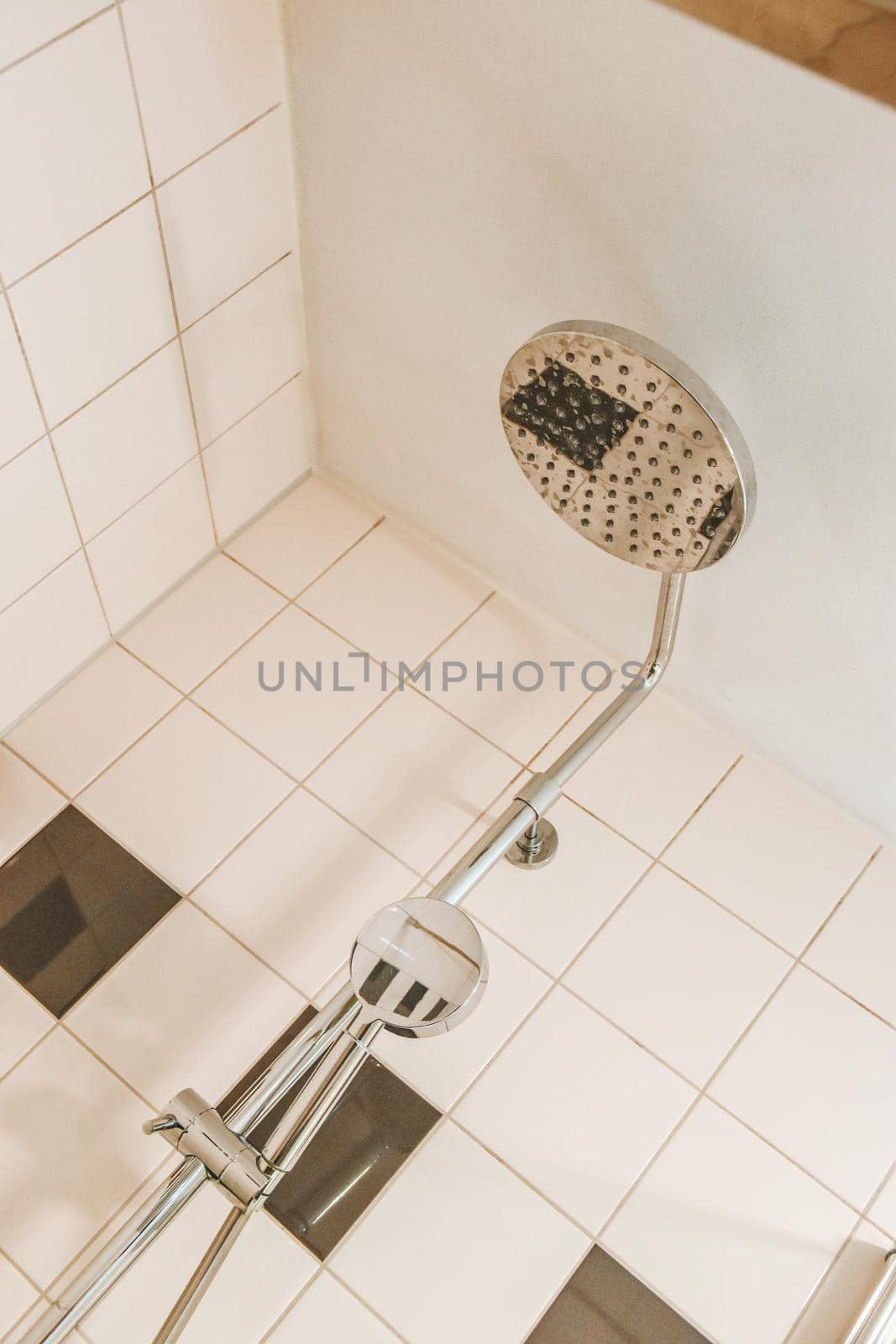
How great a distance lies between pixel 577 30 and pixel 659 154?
0.40ft

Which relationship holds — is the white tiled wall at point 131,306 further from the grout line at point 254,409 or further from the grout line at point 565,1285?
the grout line at point 565,1285

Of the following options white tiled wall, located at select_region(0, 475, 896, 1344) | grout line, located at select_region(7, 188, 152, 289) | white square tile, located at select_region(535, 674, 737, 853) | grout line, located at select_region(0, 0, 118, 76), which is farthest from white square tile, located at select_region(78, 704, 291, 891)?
grout line, located at select_region(0, 0, 118, 76)

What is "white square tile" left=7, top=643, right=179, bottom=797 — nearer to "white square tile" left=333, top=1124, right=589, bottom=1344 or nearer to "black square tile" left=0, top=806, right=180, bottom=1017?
"black square tile" left=0, top=806, right=180, bottom=1017

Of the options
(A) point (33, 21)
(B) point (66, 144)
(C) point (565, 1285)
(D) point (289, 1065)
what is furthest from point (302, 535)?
(C) point (565, 1285)

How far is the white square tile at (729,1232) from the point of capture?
3.78 feet

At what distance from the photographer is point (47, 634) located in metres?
1.44

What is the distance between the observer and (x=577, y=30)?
3.33 ft

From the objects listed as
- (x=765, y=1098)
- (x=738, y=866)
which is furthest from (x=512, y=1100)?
(x=738, y=866)

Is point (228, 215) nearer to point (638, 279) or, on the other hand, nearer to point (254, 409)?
point (254, 409)

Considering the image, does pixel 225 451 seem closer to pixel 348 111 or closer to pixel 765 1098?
pixel 348 111

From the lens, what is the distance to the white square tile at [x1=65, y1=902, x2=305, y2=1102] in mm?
1255

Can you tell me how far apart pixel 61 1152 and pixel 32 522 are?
656 millimetres

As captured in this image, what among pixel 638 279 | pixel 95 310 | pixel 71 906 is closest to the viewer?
pixel 638 279

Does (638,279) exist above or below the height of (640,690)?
above
